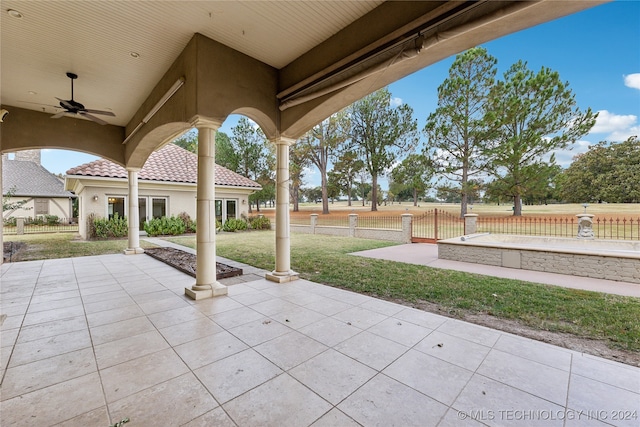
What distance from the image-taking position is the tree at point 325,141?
19812mm

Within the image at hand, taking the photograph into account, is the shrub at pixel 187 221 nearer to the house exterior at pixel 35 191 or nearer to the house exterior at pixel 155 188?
the house exterior at pixel 155 188

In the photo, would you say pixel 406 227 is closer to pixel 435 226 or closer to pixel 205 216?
pixel 435 226

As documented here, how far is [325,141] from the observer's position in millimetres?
19922

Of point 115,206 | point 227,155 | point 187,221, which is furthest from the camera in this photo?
point 227,155

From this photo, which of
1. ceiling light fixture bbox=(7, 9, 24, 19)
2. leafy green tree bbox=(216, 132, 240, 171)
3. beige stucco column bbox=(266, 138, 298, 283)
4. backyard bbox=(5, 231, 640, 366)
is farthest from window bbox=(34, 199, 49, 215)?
beige stucco column bbox=(266, 138, 298, 283)

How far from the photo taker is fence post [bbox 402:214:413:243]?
35.2 ft

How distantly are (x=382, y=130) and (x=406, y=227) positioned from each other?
37.0ft

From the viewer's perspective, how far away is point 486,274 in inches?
228

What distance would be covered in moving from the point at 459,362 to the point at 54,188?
29.6m

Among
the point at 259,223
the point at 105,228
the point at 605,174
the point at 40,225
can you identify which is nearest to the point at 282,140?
the point at 105,228

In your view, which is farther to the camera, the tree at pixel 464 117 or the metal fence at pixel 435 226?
the tree at pixel 464 117

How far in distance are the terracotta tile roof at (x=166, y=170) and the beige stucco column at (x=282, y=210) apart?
6768 mm

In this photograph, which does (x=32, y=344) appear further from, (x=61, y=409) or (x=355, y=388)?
(x=355, y=388)

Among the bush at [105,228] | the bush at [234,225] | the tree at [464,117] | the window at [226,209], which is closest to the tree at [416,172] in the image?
Answer: the tree at [464,117]
